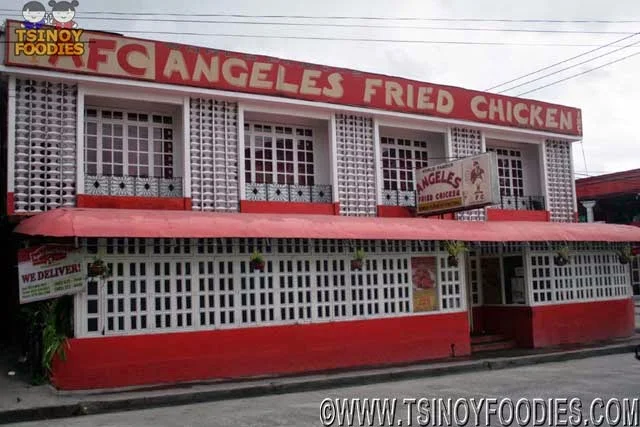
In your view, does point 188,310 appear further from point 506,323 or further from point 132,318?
point 506,323

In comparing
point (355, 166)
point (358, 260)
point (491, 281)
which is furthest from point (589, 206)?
point (358, 260)

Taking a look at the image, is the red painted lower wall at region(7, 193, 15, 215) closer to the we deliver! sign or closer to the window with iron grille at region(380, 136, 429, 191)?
the we deliver! sign

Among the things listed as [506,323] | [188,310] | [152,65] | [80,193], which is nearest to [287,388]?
[188,310]

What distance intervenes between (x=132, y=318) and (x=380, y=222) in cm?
502

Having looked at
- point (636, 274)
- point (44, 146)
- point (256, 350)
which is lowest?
point (256, 350)

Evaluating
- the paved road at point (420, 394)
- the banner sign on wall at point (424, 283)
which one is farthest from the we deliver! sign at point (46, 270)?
the banner sign on wall at point (424, 283)

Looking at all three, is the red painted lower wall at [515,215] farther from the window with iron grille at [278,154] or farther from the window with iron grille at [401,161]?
the window with iron grille at [278,154]

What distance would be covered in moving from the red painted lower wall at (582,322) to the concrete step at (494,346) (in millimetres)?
603

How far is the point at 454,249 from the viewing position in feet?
47.2

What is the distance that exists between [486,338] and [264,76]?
820 cm

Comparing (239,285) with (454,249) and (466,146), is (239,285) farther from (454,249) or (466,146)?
(466,146)

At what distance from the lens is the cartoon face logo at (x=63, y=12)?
1236 centimetres

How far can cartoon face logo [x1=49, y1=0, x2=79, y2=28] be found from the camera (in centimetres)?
1236

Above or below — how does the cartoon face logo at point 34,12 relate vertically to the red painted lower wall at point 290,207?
above
